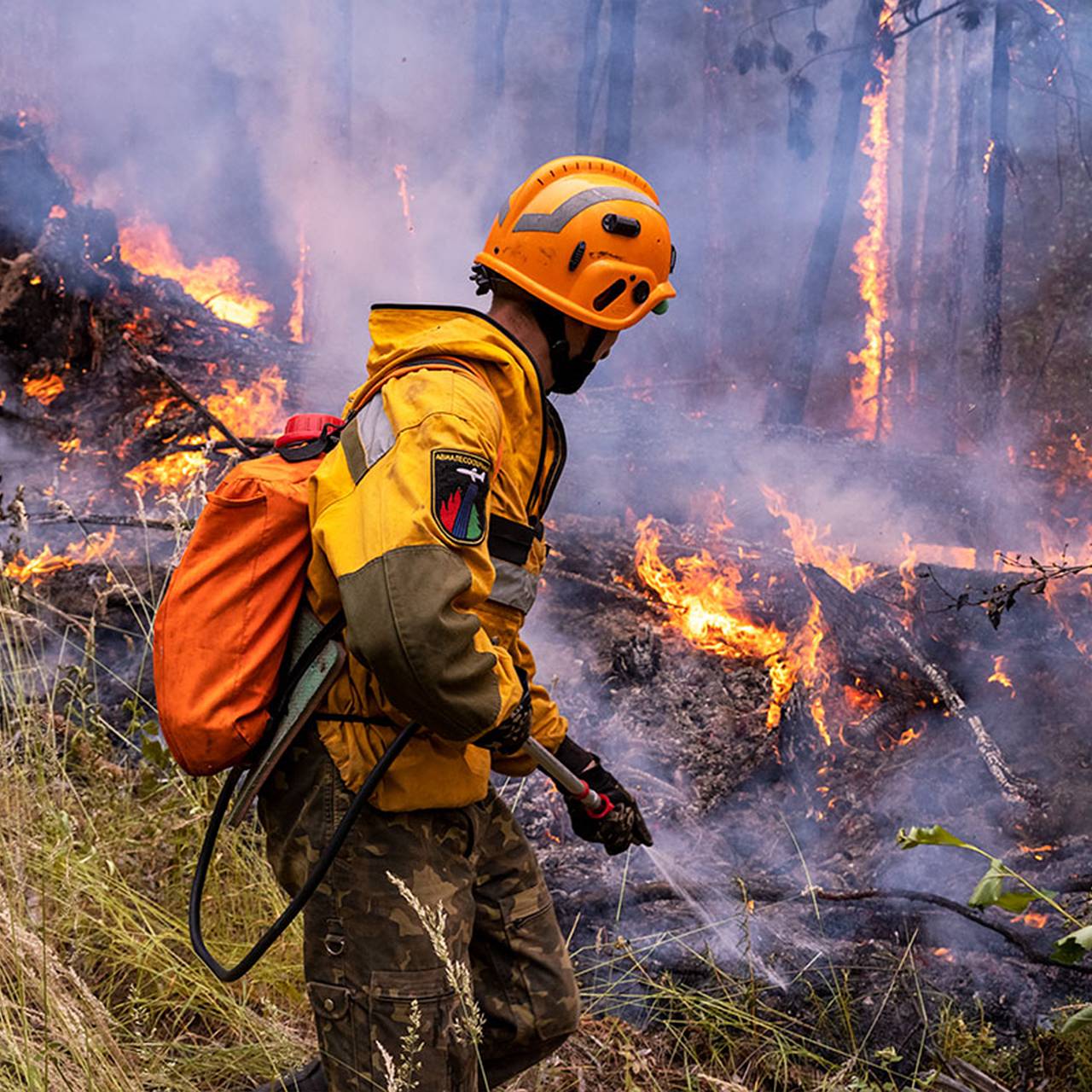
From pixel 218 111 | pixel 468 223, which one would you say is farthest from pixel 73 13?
pixel 468 223

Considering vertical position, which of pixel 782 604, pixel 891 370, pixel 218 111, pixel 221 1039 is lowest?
pixel 221 1039

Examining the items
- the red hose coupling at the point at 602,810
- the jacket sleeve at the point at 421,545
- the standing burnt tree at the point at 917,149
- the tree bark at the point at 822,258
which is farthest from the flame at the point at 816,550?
the jacket sleeve at the point at 421,545

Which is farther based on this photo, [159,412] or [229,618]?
[159,412]

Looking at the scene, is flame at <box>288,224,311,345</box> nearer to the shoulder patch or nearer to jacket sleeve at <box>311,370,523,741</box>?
jacket sleeve at <box>311,370,523,741</box>

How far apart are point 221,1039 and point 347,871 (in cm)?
113

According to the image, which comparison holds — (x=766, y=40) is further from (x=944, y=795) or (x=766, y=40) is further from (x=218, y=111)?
(x=944, y=795)

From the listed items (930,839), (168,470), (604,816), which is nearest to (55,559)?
(168,470)

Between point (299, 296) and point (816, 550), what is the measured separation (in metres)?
4.98

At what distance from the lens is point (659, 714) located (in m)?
4.93

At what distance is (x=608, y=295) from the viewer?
2.64 meters

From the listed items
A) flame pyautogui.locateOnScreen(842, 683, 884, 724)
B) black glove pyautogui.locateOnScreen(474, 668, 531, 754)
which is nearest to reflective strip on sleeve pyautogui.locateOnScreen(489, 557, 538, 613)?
black glove pyautogui.locateOnScreen(474, 668, 531, 754)

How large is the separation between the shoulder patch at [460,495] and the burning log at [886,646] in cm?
309

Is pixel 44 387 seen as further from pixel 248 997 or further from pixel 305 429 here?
pixel 305 429

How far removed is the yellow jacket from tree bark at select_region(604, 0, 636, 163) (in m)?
6.75
